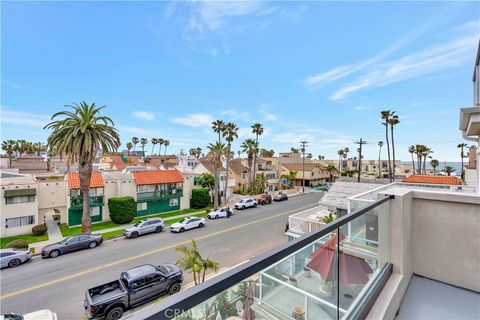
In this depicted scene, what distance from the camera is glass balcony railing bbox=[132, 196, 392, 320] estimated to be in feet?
3.70

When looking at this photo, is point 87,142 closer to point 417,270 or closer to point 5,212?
point 5,212

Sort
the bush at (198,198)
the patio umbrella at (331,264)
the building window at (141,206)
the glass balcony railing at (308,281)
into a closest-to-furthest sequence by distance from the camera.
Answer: the glass balcony railing at (308,281), the patio umbrella at (331,264), the building window at (141,206), the bush at (198,198)

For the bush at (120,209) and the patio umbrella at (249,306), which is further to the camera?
the bush at (120,209)

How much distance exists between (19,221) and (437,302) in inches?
1185

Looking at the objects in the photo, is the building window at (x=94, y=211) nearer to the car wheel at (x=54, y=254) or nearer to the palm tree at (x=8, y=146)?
the car wheel at (x=54, y=254)

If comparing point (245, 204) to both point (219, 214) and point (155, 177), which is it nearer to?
point (219, 214)

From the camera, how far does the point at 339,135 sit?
227ft

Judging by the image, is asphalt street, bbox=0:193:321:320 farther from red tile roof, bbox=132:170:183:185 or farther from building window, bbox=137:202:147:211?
red tile roof, bbox=132:170:183:185

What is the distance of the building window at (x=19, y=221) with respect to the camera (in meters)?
21.6

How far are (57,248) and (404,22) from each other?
2566cm

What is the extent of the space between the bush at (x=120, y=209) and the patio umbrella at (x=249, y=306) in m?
28.3

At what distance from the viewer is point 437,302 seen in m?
3.08

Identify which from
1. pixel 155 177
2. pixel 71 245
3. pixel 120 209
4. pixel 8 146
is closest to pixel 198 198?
pixel 155 177

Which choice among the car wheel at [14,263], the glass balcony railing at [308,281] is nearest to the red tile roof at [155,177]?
the car wheel at [14,263]
